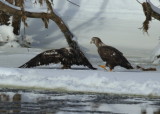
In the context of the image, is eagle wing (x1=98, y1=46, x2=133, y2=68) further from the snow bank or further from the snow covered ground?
the snow bank

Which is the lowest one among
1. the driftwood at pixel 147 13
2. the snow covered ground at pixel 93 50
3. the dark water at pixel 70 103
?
the snow covered ground at pixel 93 50

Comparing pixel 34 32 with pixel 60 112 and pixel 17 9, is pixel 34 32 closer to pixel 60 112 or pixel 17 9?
pixel 17 9

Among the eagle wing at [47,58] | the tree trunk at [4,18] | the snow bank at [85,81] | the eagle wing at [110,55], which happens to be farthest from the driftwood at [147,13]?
the tree trunk at [4,18]

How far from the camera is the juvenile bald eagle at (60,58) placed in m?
13.7

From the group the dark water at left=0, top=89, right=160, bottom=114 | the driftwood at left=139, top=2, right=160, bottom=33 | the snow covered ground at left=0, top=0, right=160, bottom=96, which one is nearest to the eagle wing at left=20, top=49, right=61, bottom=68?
the snow covered ground at left=0, top=0, right=160, bottom=96

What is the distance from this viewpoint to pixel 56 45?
2355cm

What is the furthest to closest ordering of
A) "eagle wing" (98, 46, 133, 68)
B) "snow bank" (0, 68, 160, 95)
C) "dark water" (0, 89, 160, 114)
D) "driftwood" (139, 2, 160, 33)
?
"driftwood" (139, 2, 160, 33), "eagle wing" (98, 46, 133, 68), "snow bank" (0, 68, 160, 95), "dark water" (0, 89, 160, 114)

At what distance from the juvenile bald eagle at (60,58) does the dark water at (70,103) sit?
2955 mm

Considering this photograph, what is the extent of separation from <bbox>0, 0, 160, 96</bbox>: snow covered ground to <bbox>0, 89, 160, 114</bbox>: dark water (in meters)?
0.40

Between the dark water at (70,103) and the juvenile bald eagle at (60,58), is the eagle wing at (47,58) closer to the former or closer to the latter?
the juvenile bald eagle at (60,58)

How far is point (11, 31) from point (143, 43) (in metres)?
5.19

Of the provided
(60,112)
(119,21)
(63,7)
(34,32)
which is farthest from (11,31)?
(60,112)

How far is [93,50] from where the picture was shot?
21.7 m

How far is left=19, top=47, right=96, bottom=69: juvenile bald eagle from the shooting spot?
45.0 feet
